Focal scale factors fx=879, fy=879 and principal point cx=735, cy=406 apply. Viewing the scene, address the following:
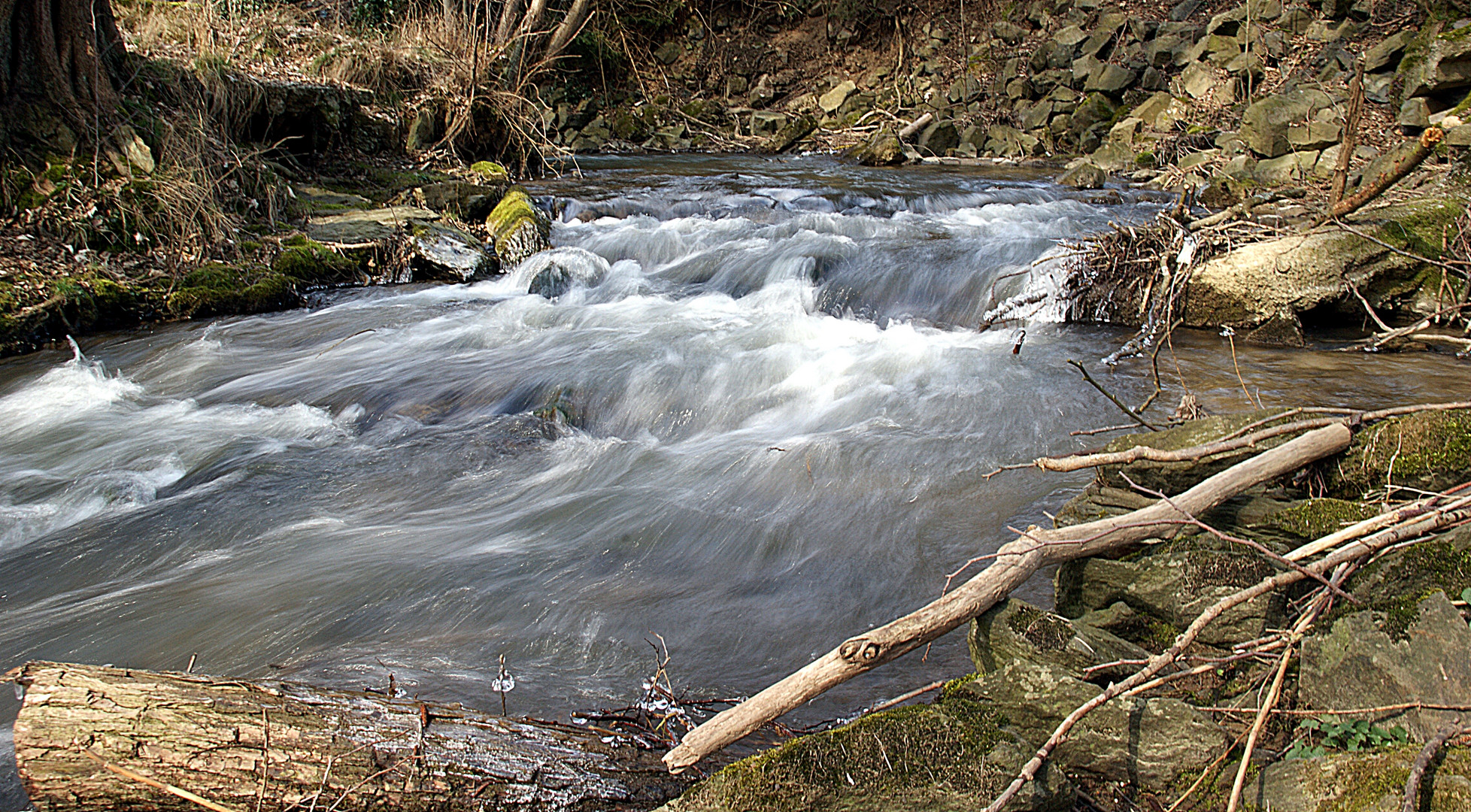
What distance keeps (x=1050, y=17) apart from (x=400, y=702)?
17.7m

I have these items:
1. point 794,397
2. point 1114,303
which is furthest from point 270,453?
point 1114,303

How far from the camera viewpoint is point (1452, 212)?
5.99 m

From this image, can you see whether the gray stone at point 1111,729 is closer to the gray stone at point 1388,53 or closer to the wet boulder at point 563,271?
the wet boulder at point 563,271

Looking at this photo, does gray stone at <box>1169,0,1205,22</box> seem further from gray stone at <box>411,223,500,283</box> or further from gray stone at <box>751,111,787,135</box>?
gray stone at <box>411,223,500,283</box>

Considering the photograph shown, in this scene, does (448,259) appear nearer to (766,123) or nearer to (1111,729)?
(1111,729)

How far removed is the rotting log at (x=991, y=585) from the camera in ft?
6.58

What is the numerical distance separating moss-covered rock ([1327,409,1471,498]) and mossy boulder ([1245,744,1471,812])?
1010 millimetres

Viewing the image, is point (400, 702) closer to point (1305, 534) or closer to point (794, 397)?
point (1305, 534)

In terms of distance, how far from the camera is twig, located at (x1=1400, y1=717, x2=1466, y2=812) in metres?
1.56

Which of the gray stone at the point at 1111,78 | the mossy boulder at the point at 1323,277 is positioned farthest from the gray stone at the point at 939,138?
the mossy boulder at the point at 1323,277

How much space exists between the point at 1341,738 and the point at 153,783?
2.50 metres

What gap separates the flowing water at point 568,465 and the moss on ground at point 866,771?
0.62 m

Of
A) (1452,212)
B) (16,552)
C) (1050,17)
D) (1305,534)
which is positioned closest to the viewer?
(1305,534)

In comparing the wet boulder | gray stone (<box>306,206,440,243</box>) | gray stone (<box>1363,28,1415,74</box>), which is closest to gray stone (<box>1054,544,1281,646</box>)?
the wet boulder
